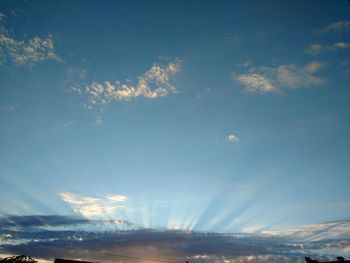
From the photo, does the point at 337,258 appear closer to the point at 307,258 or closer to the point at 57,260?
the point at 307,258

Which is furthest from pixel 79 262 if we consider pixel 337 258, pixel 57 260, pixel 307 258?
pixel 337 258

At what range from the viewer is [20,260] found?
169 ft

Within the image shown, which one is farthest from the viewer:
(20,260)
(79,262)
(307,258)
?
(20,260)

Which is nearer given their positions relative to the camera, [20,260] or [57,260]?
[57,260]

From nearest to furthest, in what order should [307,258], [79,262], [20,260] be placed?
[79,262], [307,258], [20,260]

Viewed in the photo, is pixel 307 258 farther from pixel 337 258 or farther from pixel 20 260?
pixel 20 260

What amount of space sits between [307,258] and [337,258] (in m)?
4.56

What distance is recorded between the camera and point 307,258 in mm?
32938

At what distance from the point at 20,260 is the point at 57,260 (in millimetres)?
32612

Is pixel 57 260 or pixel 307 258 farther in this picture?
pixel 307 258

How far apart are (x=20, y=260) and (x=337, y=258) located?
61.6 metres

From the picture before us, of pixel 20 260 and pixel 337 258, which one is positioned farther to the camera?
pixel 20 260

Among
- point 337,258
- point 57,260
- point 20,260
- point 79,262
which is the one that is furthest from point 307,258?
point 20,260

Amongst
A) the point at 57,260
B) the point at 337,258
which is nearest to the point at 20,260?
the point at 57,260
